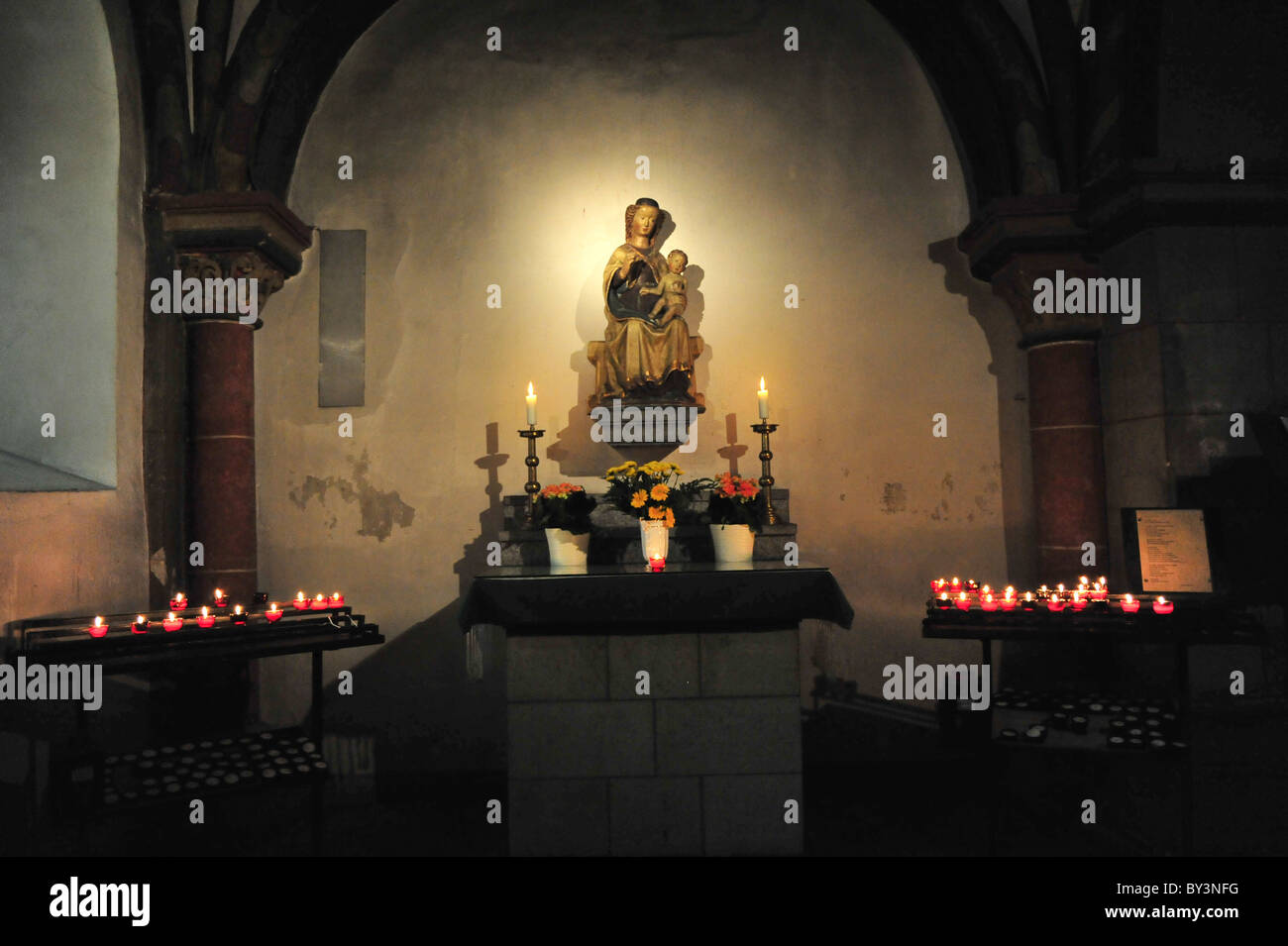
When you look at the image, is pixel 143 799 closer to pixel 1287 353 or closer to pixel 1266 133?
pixel 1287 353

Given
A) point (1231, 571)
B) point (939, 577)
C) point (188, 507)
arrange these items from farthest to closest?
point (939, 577)
point (188, 507)
point (1231, 571)

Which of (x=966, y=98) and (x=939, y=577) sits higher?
(x=966, y=98)

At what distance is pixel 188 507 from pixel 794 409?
13.0 ft

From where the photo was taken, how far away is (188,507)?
18.2 ft

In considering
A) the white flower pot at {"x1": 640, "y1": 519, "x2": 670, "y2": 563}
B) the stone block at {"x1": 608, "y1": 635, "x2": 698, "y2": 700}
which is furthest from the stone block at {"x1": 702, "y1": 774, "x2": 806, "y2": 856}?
the white flower pot at {"x1": 640, "y1": 519, "x2": 670, "y2": 563}

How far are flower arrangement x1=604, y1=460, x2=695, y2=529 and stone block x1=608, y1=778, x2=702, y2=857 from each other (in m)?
1.40

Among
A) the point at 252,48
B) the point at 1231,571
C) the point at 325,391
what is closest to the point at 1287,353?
the point at 1231,571

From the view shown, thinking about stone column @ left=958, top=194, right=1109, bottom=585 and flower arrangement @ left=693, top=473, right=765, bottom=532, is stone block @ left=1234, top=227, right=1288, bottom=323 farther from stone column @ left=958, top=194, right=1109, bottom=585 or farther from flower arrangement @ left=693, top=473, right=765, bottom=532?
flower arrangement @ left=693, top=473, right=765, bottom=532

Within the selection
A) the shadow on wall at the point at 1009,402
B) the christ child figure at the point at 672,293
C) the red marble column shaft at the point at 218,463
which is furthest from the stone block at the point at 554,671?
the shadow on wall at the point at 1009,402

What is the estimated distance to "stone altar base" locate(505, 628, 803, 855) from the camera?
4098 millimetres

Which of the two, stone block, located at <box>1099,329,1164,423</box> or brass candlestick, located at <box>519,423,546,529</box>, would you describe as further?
brass candlestick, located at <box>519,423,546,529</box>

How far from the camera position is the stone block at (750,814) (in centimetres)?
409

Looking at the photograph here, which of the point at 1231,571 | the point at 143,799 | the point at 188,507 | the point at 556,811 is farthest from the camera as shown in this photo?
the point at 188,507

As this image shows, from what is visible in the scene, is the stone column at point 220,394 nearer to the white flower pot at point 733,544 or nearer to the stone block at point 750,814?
the white flower pot at point 733,544
